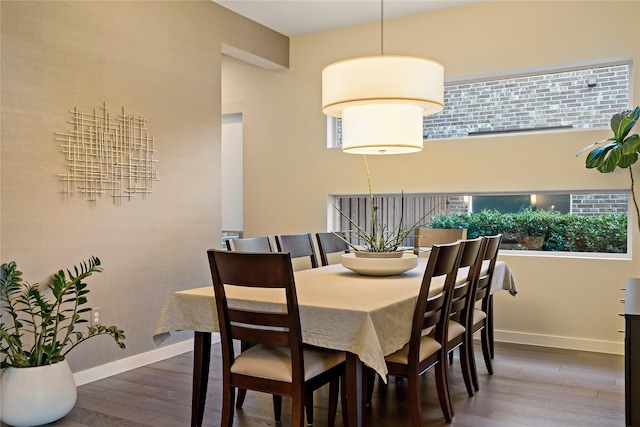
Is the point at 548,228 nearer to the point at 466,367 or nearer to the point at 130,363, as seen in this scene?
the point at 466,367

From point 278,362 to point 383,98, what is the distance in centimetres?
144

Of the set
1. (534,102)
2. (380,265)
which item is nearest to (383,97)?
(380,265)

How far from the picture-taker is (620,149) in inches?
146

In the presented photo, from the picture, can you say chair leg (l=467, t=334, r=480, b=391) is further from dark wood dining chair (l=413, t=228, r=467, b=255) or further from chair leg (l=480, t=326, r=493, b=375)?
dark wood dining chair (l=413, t=228, r=467, b=255)

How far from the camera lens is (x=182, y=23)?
426 cm

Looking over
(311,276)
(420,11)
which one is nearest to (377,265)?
(311,276)

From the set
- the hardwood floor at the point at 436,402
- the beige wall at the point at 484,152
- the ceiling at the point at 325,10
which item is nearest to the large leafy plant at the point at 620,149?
the beige wall at the point at 484,152

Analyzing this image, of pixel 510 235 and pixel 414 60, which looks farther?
pixel 510 235

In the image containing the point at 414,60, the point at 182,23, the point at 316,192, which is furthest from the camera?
the point at 316,192

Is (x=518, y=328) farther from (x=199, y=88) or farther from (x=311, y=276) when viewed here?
(x=199, y=88)

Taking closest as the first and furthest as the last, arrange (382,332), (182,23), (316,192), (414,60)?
(382,332), (414,60), (182,23), (316,192)

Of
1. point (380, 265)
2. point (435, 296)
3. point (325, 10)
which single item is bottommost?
point (435, 296)

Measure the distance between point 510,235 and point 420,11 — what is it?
2.11 meters

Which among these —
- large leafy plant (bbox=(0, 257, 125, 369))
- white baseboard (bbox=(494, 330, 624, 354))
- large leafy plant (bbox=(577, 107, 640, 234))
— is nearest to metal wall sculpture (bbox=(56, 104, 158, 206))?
large leafy plant (bbox=(0, 257, 125, 369))
